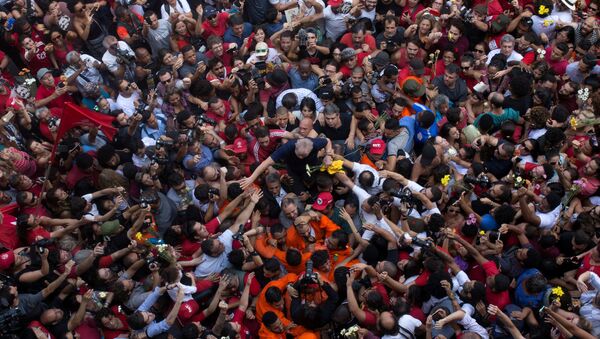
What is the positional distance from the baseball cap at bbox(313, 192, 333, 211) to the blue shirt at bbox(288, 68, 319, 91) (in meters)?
2.03

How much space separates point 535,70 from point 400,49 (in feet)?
5.85

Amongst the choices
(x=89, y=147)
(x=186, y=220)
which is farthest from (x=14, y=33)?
(x=186, y=220)

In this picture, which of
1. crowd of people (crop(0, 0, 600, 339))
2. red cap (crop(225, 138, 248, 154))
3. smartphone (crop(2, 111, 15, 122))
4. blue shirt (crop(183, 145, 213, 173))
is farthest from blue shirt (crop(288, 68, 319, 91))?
smartphone (crop(2, 111, 15, 122))

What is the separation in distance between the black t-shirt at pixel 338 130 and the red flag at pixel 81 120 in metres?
2.61

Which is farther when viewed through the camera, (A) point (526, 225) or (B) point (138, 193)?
(B) point (138, 193)

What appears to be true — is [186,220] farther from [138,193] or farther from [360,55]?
[360,55]

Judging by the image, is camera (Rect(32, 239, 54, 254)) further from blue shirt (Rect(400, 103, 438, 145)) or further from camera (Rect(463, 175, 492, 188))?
camera (Rect(463, 175, 492, 188))

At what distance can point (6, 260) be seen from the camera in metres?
7.34

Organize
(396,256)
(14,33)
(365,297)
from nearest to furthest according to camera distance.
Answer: (365,297) → (396,256) → (14,33)

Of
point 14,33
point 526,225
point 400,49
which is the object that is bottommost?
point 526,225

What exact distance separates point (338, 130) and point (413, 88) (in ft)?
3.89

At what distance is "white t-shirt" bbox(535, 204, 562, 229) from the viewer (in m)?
7.54

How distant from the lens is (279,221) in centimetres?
805

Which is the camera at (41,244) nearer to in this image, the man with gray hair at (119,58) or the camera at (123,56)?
the man with gray hair at (119,58)
